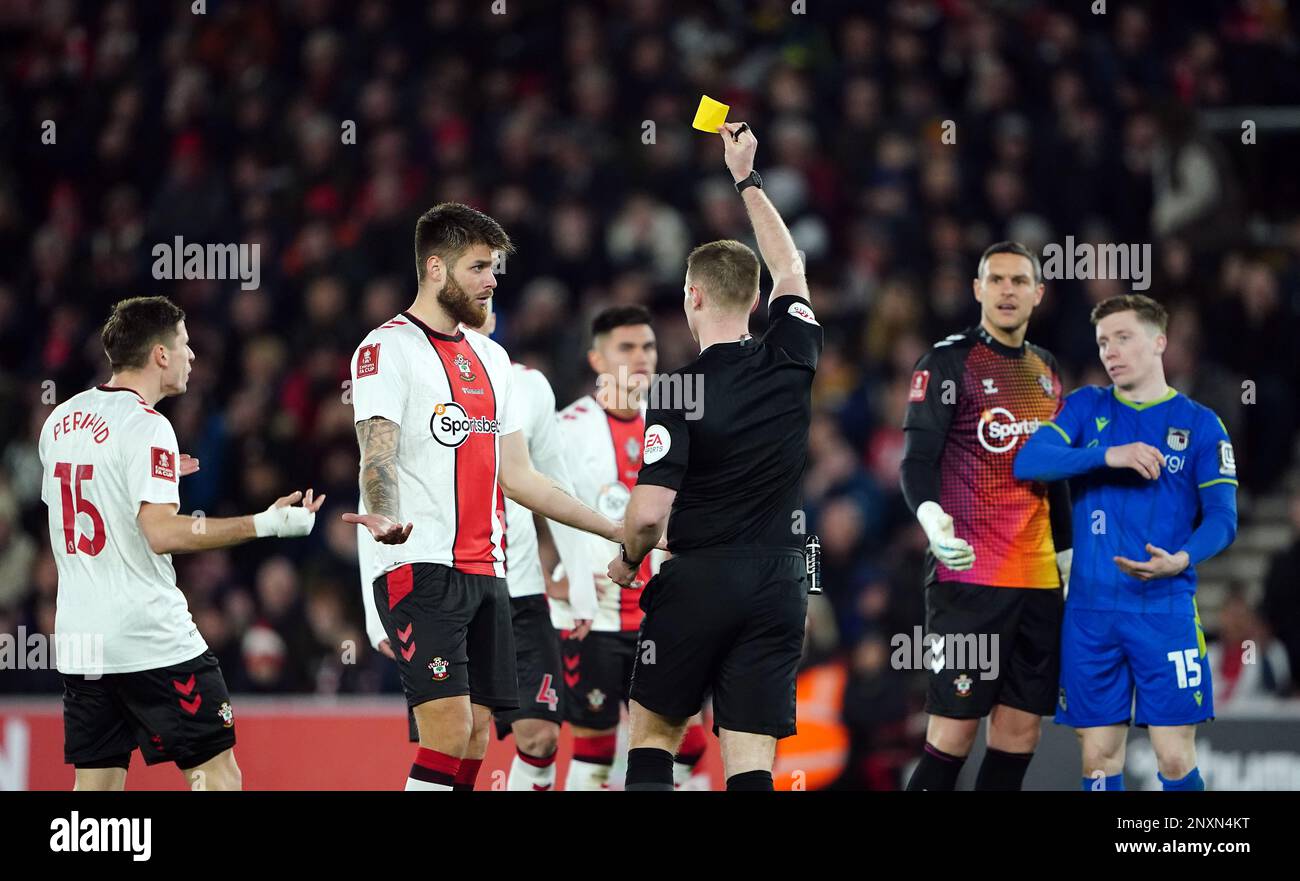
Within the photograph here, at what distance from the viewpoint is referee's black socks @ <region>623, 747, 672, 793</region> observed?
524 centimetres

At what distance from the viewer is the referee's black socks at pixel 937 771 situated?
646cm

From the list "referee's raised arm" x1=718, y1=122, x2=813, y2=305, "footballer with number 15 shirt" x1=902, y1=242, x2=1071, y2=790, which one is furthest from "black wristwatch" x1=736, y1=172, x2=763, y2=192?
"footballer with number 15 shirt" x1=902, y1=242, x2=1071, y2=790

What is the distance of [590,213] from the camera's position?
1248cm

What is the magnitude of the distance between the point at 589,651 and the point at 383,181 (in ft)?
22.6

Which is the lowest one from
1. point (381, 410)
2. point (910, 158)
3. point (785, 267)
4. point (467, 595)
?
point (467, 595)

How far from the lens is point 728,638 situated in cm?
525

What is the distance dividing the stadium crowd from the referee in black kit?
13.5 feet

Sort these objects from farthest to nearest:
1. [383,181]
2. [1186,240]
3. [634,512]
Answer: [383,181]
[1186,240]
[634,512]

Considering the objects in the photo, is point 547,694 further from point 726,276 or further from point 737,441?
point 726,276

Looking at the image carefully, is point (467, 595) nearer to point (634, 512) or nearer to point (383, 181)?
point (634, 512)

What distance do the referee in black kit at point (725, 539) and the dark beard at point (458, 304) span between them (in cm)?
81

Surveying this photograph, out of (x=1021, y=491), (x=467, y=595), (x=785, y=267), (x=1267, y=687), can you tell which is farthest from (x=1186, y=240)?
(x=467, y=595)

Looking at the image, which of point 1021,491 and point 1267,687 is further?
point 1267,687

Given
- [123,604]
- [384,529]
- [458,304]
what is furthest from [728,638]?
[123,604]
